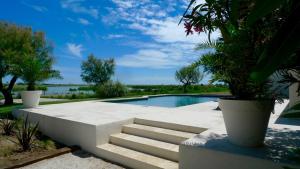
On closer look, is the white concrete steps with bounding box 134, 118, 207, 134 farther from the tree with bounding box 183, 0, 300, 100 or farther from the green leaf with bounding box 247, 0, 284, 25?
the green leaf with bounding box 247, 0, 284, 25

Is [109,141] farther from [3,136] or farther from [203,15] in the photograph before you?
[203,15]

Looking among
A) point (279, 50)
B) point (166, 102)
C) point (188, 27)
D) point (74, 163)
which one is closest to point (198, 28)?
point (188, 27)

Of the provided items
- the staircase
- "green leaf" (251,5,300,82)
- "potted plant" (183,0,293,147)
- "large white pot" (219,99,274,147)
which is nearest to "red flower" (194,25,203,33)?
"potted plant" (183,0,293,147)

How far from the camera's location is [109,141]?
19.4ft

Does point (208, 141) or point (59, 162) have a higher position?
point (208, 141)

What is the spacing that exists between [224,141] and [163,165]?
1.31 m

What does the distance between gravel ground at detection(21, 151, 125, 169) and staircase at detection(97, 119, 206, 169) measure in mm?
235

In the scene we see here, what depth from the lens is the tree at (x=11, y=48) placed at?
43.9 feet

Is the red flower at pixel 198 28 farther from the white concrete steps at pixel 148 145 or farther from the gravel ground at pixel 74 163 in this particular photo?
the gravel ground at pixel 74 163

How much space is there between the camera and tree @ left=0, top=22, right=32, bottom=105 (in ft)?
43.9

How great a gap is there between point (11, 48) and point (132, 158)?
12904 mm

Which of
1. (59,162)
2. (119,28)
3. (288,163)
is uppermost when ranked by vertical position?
(119,28)

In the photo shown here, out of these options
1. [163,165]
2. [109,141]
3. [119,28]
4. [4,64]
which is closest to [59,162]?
[109,141]

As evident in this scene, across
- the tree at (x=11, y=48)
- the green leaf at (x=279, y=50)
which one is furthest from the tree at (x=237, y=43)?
the tree at (x=11, y=48)
